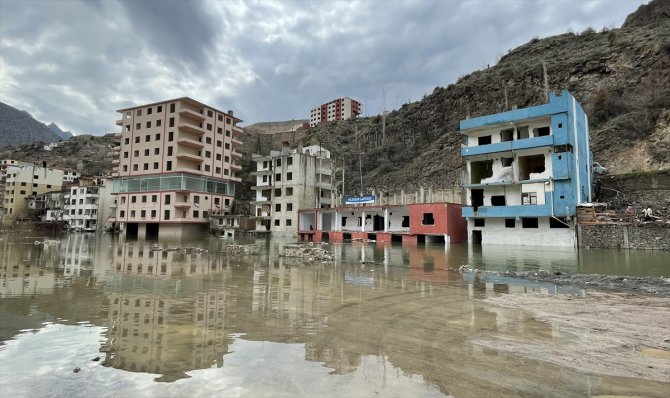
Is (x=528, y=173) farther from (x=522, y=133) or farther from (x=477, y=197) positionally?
(x=477, y=197)

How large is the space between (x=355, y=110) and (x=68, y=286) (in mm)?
130793

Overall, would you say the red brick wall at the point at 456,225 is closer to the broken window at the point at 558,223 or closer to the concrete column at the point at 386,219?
the concrete column at the point at 386,219

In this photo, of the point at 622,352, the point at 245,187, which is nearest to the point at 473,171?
the point at 622,352

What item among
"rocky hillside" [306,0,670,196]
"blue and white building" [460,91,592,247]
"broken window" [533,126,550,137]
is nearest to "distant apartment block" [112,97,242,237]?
"rocky hillside" [306,0,670,196]

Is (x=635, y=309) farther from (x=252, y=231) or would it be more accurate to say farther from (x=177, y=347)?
(x=252, y=231)

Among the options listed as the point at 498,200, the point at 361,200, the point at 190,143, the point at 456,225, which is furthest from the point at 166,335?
the point at 190,143

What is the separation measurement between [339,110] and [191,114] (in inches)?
3209

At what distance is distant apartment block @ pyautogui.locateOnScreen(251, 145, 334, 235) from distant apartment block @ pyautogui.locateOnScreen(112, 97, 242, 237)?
928 centimetres

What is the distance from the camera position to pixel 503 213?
35312 millimetres

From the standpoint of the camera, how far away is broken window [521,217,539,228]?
34500 mm

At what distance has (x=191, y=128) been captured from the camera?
5978 cm

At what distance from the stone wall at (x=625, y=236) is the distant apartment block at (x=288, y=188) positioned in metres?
35.1

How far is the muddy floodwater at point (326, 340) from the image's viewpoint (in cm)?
480

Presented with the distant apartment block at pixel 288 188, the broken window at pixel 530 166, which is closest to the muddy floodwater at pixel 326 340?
the broken window at pixel 530 166
